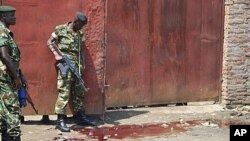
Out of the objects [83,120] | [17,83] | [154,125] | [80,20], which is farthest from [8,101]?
[154,125]

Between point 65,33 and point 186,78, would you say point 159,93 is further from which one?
point 65,33

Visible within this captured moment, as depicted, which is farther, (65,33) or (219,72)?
(219,72)

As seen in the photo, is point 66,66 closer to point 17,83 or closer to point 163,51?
point 17,83

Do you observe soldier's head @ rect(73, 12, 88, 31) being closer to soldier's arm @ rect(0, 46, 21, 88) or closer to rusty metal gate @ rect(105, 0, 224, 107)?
rusty metal gate @ rect(105, 0, 224, 107)

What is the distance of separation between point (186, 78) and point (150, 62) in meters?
0.82

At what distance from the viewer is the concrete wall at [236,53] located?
9328 mm

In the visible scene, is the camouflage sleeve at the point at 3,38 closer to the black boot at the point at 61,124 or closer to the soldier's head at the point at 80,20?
the soldier's head at the point at 80,20

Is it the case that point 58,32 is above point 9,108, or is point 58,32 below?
above

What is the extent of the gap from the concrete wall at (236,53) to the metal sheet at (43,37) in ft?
8.61

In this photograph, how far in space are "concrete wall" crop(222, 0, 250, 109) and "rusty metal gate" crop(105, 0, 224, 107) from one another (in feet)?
1.10

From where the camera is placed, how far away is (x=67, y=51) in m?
7.68

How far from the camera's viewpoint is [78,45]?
7.74 meters

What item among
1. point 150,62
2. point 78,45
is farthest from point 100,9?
point 150,62

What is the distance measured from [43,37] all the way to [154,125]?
2195 millimetres
